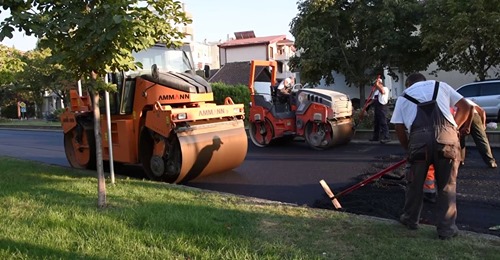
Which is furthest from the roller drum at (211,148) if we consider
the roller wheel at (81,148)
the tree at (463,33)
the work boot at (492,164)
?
the tree at (463,33)

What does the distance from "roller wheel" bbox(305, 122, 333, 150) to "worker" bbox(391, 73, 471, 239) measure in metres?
7.13

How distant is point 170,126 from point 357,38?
66.7 feet

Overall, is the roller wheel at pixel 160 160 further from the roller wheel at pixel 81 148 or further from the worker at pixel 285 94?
the worker at pixel 285 94

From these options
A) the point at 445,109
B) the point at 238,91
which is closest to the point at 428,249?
the point at 445,109

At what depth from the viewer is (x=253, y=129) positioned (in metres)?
13.7

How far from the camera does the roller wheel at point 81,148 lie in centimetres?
965

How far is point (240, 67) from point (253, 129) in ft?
112

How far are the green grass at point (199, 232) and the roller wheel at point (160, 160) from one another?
5.00 ft

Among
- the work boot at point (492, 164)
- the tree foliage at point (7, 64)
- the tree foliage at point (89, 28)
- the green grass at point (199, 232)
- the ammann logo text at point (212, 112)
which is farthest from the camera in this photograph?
the work boot at point (492, 164)

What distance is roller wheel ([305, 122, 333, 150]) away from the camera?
12.1 m

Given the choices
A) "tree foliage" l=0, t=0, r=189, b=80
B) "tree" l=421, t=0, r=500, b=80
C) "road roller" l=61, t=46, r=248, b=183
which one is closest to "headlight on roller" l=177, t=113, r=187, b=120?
"road roller" l=61, t=46, r=248, b=183

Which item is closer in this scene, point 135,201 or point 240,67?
point 135,201

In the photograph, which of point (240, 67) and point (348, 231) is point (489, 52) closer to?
point (348, 231)

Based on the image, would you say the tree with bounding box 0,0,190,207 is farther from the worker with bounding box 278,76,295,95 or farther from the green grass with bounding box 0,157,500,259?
the worker with bounding box 278,76,295,95
